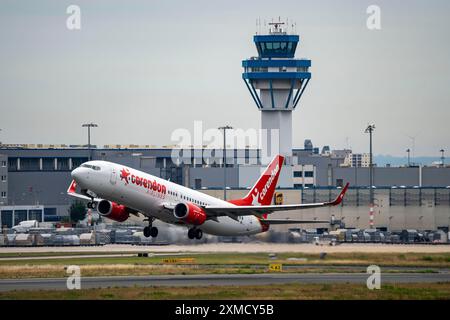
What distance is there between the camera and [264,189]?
4176 inches

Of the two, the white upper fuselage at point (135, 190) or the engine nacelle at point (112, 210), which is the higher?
the white upper fuselage at point (135, 190)

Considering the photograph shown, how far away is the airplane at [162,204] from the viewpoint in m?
86.2

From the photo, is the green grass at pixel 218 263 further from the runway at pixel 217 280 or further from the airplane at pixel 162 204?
the runway at pixel 217 280

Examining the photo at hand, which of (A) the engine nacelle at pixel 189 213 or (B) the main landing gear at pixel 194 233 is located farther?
(B) the main landing gear at pixel 194 233

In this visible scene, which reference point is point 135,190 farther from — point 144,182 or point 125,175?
point 125,175

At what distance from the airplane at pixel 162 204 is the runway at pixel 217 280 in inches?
280

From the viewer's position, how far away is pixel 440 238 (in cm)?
14412

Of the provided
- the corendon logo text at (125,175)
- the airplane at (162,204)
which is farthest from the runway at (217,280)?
the corendon logo text at (125,175)

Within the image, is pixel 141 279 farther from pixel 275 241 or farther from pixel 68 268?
pixel 275 241

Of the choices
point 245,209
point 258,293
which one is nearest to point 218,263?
point 245,209

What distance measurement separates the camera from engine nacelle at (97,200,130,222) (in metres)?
92.6
